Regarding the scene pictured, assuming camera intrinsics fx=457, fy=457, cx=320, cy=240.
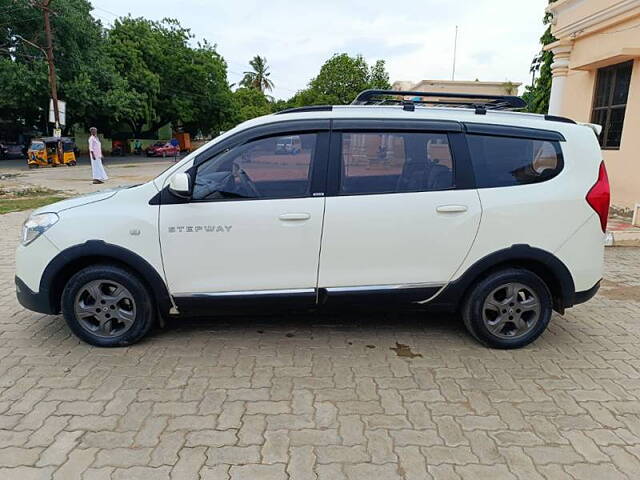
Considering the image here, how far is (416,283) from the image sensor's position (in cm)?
352

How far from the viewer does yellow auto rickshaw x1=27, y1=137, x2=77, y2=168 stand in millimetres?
24156

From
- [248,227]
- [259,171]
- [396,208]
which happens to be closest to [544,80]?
[396,208]

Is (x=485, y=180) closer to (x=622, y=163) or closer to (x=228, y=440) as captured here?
(x=228, y=440)

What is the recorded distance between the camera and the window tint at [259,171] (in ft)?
11.1

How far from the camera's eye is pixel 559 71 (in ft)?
37.1

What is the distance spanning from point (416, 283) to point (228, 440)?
1769mm

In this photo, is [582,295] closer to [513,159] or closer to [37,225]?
[513,159]

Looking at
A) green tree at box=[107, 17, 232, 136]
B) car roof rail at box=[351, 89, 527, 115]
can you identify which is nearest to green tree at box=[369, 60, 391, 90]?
green tree at box=[107, 17, 232, 136]

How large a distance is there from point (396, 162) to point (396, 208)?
368 mm

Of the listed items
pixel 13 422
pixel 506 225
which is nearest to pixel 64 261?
pixel 13 422

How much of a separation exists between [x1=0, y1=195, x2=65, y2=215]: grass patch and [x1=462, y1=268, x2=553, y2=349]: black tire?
1013 centimetres

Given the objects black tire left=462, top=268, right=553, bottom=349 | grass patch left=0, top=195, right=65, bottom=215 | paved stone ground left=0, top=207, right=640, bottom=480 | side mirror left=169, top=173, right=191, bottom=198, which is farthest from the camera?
grass patch left=0, top=195, right=65, bottom=215

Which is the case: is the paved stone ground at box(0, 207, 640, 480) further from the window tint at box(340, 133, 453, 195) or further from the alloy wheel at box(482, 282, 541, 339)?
the window tint at box(340, 133, 453, 195)

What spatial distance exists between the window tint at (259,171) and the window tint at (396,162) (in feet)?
1.06
